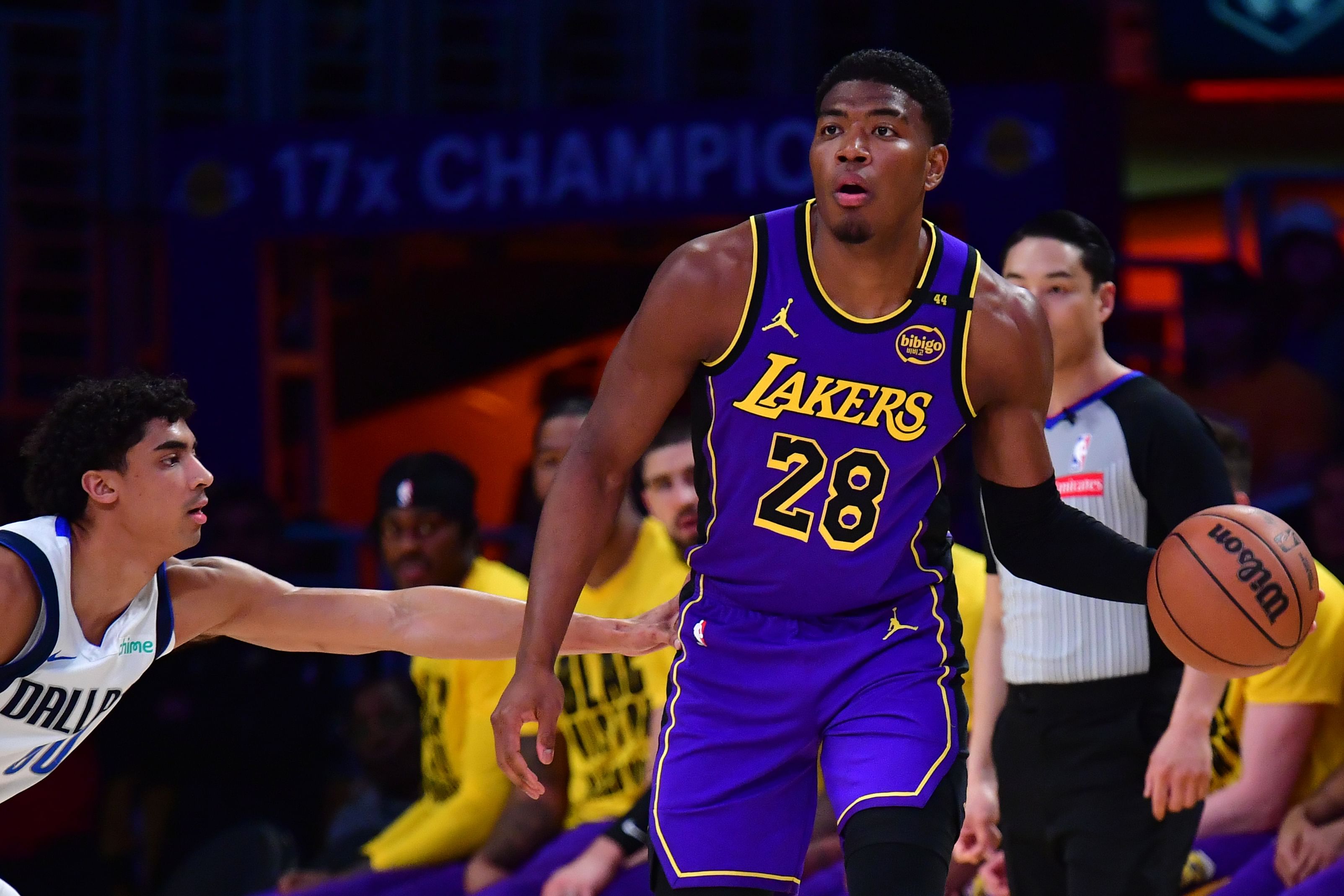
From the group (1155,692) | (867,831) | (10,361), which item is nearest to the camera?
(867,831)

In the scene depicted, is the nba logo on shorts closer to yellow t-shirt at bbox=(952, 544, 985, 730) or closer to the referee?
the referee

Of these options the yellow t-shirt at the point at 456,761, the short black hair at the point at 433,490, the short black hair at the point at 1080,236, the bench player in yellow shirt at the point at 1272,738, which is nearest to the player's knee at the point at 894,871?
the short black hair at the point at 1080,236

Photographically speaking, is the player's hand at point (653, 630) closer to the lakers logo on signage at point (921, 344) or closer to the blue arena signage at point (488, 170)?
the lakers logo on signage at point (921, 344)

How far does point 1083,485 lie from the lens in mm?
3783

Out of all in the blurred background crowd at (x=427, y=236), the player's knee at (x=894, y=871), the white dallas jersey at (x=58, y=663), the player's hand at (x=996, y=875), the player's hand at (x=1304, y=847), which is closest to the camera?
the player's knee at (x=894, y=871)

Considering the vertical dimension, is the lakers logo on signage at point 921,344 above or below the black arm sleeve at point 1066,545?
above

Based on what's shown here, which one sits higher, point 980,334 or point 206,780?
point 980,334

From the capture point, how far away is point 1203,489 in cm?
365

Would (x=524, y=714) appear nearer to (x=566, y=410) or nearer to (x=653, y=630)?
(x=653, y=630)

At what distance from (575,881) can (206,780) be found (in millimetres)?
2604

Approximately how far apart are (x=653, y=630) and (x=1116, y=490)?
108 cm

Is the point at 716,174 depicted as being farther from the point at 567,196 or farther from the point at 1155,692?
the point at 1155,692

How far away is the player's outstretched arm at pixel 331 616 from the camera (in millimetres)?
3541

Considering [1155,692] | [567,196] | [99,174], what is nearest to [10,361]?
[99,174]
